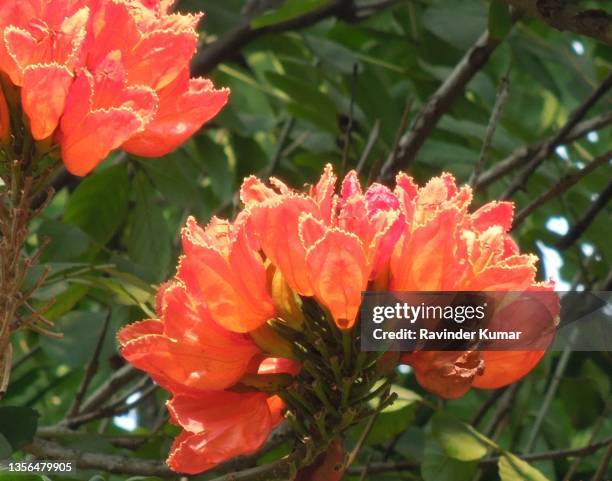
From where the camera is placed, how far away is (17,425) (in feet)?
5.41

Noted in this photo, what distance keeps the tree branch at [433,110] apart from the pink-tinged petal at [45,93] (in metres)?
0.92

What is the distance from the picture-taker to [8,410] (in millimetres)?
1662

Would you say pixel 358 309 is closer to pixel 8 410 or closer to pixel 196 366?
pixel 196 366

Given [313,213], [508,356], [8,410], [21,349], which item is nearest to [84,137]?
[313,213]

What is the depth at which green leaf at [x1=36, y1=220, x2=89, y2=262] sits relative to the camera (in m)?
2.32

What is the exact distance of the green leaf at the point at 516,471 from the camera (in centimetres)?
185

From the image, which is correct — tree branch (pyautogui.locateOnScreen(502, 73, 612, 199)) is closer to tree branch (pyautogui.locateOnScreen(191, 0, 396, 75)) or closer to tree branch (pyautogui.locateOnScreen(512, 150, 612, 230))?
tree branch (pyautogui.locateOnScreen(512, 150, 612, 230))

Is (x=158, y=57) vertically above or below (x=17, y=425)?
above

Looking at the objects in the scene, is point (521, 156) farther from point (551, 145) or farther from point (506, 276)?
point (506, 276)

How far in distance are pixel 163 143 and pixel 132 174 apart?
1.29m

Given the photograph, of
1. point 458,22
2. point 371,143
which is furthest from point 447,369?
point 458,22

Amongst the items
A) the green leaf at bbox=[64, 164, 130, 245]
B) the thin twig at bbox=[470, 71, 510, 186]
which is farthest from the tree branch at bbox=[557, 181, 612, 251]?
the green leaf at bbox=[64, 164, 130, 245]

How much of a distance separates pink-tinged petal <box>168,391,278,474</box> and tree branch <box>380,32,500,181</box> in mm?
901

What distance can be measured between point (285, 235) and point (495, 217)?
11.3 inches
